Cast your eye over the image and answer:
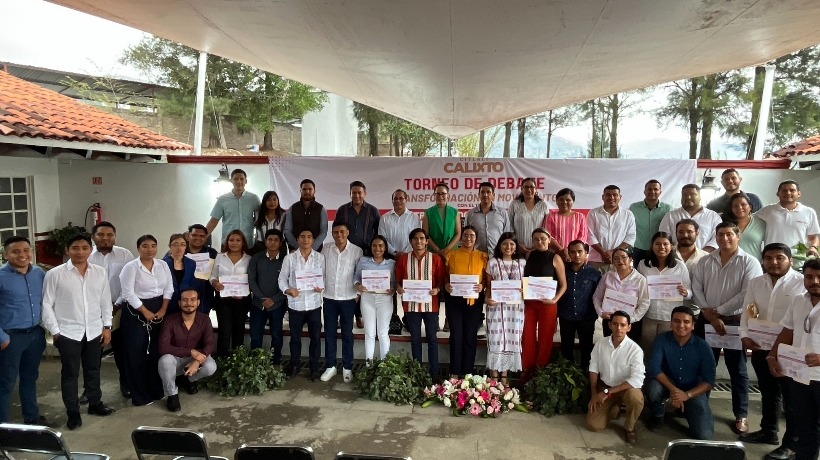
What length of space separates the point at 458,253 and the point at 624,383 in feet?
6.10

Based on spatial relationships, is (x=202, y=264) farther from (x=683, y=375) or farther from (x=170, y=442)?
(x=683, y=375)

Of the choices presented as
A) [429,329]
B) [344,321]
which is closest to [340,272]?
[344,321]

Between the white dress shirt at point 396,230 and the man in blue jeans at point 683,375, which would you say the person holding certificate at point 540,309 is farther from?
the white dress shirt at point 396,230

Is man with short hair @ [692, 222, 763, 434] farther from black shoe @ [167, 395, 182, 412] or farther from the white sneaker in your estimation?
black shoe @ [167, 395, 182, 412]

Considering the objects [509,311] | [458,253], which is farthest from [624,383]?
[458,253]

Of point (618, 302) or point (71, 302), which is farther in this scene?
point (618, 302)

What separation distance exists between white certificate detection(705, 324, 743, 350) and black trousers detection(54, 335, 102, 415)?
18.0 ft

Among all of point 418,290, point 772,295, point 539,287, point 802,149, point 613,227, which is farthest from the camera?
point 802,149

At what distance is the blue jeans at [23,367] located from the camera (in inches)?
160

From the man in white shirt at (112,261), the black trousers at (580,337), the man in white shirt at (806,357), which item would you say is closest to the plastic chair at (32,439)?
the man in white shirt at (112,261)

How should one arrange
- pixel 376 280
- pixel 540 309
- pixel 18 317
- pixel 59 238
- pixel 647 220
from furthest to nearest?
pixel 59 238 → pixel 647 220 → pixel 376 280 → pixel 540 309 → pixel 18 317

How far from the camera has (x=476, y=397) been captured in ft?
15.1

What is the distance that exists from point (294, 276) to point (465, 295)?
5.83 ft

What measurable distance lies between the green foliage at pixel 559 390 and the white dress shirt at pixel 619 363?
28cm
